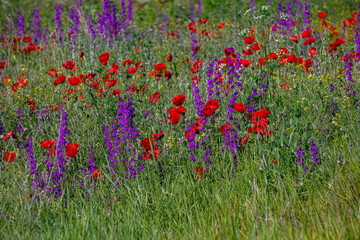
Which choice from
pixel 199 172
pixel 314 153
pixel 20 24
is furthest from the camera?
pixel 20 24

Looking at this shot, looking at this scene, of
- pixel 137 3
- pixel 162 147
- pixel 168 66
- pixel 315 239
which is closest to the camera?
pixel 315 239

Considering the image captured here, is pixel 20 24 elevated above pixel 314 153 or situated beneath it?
elevated above

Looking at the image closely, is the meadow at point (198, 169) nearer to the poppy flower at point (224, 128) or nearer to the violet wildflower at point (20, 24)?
the poppy flower at point (224, 128)

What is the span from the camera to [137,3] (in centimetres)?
1250

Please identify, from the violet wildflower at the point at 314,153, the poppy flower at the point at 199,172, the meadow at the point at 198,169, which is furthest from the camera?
the poppy flower at the point at 199,172

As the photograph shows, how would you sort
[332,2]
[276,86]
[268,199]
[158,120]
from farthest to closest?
[332,2] → [276,86] → [158,120] → [268,199]

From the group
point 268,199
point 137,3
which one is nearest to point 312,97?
point 268,199

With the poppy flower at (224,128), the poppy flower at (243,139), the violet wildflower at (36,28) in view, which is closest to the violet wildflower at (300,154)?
the poppy flower at (243,139)

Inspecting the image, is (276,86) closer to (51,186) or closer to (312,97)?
(312,97)

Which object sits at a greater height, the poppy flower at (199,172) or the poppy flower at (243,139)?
the poppy flower at (243,139)

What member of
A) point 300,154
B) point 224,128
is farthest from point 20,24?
point 300,154

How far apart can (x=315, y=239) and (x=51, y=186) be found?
166 centimetres

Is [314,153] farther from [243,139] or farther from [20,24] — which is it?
[20,24]

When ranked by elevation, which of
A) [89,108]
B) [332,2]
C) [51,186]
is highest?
[332,2]
